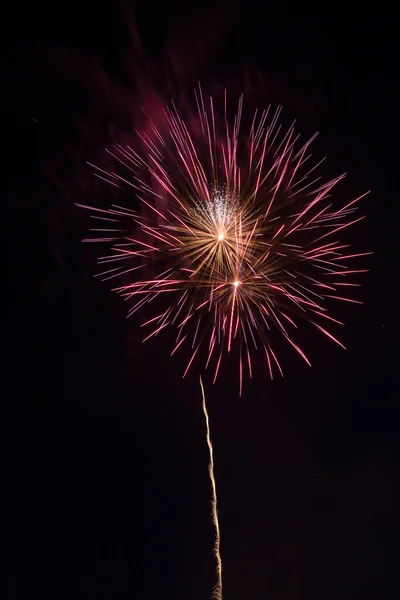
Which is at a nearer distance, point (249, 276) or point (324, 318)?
point (249, 276)

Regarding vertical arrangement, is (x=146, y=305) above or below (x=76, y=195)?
below

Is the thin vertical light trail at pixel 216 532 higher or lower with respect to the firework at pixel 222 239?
lower

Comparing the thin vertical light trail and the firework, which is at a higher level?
the firework

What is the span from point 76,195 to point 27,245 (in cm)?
43

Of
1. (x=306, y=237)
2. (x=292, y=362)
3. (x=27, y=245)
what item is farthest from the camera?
(x=292, y=362)

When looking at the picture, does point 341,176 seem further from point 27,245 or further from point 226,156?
point 27,245

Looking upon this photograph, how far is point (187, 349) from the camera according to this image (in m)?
3.52

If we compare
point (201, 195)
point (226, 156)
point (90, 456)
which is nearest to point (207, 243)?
point (201, 195)

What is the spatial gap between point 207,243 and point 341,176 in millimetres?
1000

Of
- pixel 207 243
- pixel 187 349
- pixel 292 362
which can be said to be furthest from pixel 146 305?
pixel 292 362

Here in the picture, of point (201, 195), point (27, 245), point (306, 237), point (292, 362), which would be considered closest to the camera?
point (201, 195)

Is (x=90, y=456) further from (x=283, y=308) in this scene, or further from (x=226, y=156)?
(x=226, y=156)

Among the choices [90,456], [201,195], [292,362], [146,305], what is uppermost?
[201,195]

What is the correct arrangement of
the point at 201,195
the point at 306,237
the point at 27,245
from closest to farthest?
the point at 201,195 < the point at 306,237 < the point at 27,245
